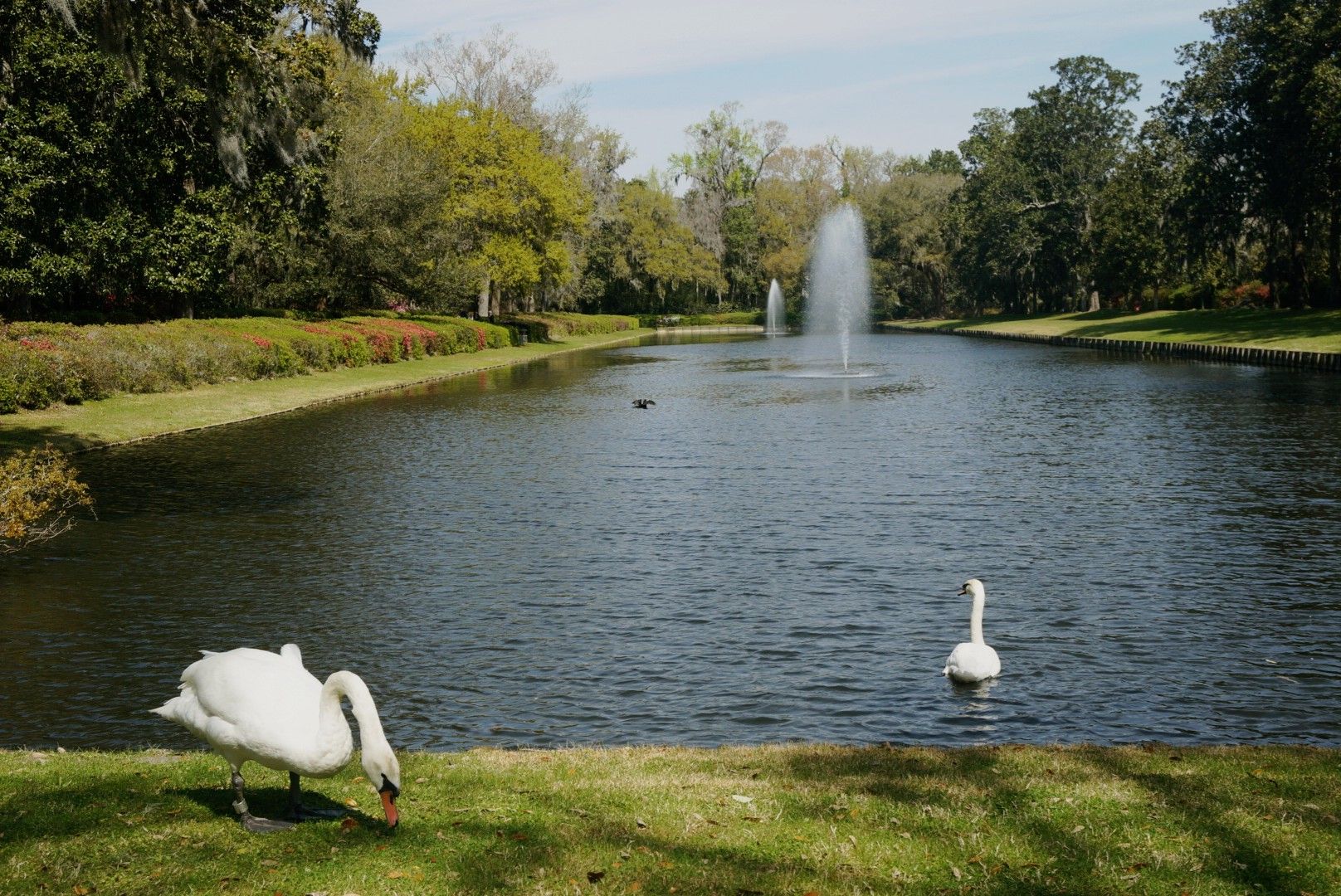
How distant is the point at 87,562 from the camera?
57.4ft

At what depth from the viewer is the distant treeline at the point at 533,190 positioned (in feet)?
131

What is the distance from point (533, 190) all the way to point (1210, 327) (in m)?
43.4

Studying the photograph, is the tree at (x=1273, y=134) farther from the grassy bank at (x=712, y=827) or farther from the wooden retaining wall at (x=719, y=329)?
A: the grassy bank at (x=712, y=827)

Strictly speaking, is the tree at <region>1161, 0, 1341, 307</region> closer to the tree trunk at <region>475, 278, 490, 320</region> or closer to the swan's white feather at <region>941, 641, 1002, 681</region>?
the tree trunk at <region>475, 278, 490, 320</region>

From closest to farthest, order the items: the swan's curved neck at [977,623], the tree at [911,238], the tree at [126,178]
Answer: the swan's curved neck at [977,623] → the tree at [126,178] → the tree at [911,238]

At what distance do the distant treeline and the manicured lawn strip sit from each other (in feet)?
21.4

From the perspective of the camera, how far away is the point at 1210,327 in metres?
75.2

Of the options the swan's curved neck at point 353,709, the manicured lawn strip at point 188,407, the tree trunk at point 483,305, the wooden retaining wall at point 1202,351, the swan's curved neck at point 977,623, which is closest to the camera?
the swan's curved neck at point 353,709

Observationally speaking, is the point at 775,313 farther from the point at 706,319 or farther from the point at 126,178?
the point at 126,178

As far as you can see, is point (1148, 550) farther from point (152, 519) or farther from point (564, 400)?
point (564, 400)

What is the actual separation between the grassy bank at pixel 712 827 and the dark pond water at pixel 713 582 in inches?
76.8

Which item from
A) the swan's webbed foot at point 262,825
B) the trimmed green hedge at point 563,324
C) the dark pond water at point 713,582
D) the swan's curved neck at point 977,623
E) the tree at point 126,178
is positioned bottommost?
the dark pond water at point 713,582

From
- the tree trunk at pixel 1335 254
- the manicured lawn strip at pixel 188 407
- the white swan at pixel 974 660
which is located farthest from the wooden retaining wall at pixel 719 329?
the white swan at pixel 974 660

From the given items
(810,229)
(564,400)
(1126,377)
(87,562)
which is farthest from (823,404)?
(810,229)
